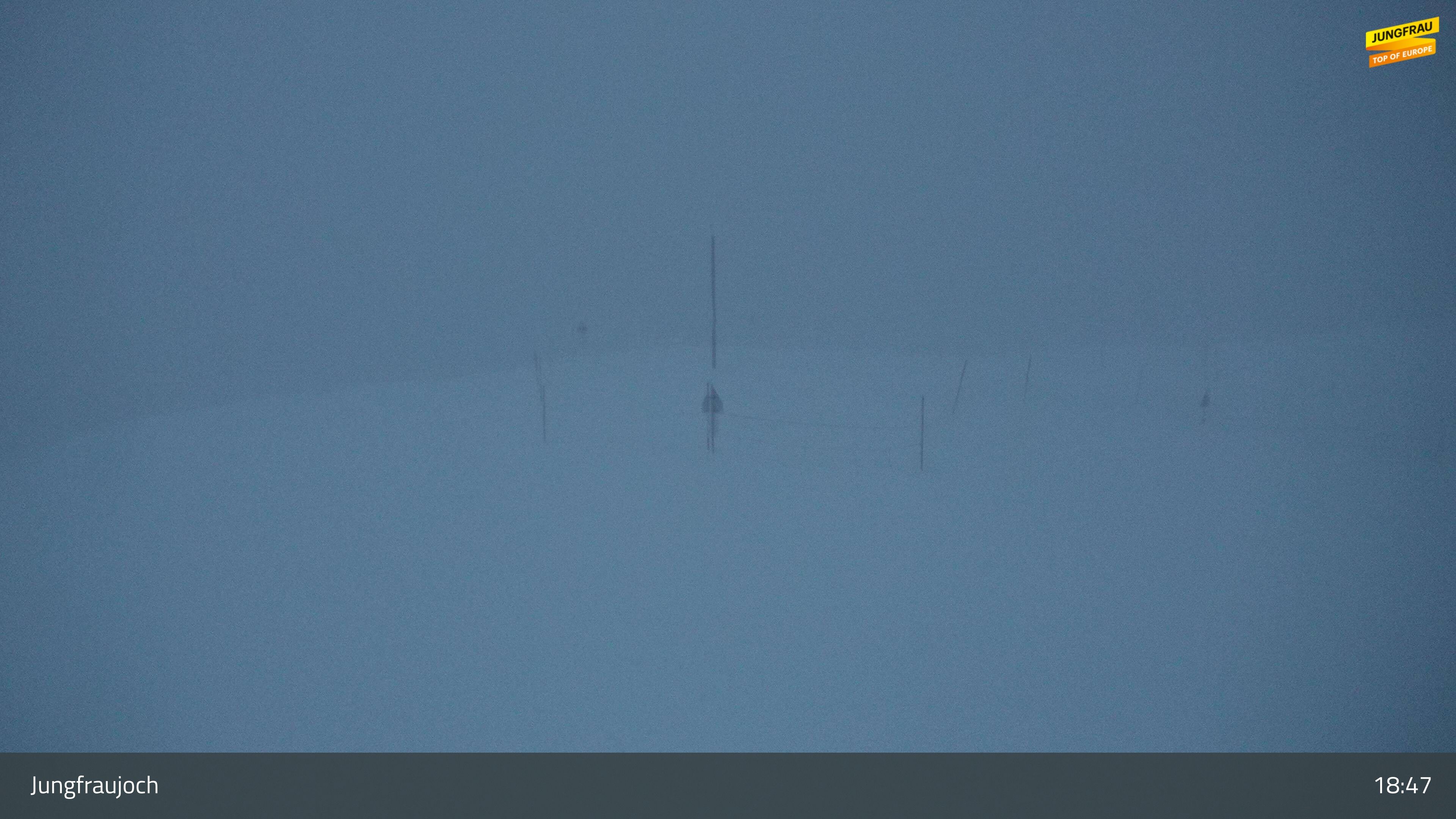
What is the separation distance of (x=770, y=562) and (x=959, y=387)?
556 mm

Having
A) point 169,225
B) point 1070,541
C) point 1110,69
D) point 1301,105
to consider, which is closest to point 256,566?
point 169,225

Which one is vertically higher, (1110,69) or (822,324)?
(1110,69)

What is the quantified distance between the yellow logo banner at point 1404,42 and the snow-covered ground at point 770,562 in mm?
611

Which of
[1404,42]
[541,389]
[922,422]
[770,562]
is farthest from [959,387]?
[1404,42]

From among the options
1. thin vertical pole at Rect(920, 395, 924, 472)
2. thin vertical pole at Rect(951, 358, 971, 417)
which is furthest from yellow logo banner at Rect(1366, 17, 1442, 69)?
thin vertical pole at Rect(920, 395, 924, 472)

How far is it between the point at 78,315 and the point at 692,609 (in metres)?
1.48

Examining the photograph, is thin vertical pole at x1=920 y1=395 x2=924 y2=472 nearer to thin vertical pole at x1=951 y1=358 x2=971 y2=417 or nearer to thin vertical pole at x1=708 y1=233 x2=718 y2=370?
thin vertical pole at x1=951 y1=358 x2=971 y2=417

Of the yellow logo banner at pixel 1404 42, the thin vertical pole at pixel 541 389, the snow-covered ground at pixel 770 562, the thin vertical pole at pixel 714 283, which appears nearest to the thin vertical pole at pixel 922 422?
the snow-covered ground at pixel 770 562

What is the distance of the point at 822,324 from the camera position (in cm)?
186

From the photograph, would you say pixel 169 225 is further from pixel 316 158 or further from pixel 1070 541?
pixel 1070 541

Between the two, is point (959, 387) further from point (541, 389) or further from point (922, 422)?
point (541, 389)

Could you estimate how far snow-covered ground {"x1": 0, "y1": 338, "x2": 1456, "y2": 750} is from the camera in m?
1.87

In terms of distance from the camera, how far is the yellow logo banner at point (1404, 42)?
185 centimetres

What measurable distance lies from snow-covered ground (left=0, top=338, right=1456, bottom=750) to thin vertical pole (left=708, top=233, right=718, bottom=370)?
22mm
